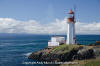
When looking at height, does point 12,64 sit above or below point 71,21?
below

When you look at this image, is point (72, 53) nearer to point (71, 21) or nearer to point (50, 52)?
point (50, 52)

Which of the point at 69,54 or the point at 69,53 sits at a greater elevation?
the point at 69,53

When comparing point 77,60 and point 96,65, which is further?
point 77,60

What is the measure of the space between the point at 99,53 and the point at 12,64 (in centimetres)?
2710

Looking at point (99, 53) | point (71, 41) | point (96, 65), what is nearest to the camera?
point (96, 65)

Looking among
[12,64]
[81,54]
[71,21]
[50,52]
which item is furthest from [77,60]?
[12,64]

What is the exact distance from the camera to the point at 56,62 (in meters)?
51.5

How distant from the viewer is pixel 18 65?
163 ft

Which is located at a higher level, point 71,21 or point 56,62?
point 71,21

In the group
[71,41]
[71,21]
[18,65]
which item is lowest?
[18,65]

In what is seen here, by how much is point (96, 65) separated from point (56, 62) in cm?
1370

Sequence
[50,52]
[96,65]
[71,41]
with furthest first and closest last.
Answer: [71,41]
[50,52]
[96,65]

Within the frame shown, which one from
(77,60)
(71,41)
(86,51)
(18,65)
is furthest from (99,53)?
(18,65)

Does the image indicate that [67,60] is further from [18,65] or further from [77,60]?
[18,65]
